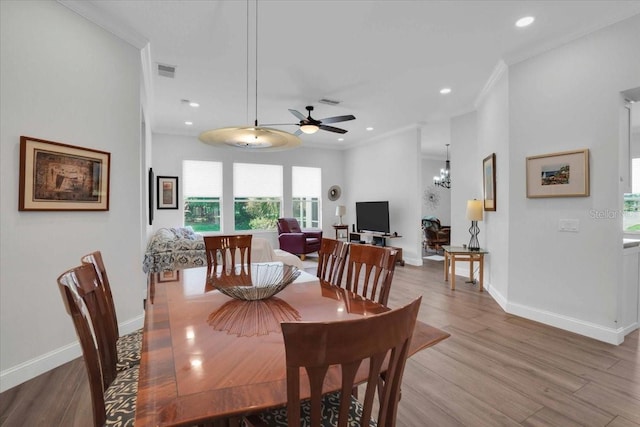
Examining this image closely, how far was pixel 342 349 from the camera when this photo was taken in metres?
0.61

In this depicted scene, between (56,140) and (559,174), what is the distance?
4639 mm

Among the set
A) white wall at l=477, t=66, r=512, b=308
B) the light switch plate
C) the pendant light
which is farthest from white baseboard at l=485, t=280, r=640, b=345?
the pendant light

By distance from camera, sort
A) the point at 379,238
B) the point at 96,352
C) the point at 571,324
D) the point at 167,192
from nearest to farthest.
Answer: the point at 96,352, the point at 571,324, the point at 167,192, the point at 379,238

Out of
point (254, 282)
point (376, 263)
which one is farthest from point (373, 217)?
point (254, 282)

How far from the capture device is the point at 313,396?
2.09 feet

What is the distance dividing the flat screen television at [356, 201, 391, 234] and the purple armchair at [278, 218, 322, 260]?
116cm

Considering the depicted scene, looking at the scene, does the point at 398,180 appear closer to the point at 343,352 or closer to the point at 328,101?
the point at 328,101

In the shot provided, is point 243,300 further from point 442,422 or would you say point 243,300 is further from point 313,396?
point 442,422

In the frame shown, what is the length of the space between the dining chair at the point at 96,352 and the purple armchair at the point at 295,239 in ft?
18.5

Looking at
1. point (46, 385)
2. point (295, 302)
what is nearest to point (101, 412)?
point (295, 302)

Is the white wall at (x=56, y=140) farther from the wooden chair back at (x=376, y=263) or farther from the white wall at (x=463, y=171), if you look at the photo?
the white wall at (x=463, y=171)

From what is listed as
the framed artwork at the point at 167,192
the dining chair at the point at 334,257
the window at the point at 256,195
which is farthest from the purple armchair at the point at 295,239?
the dining chair at the point at 334,257

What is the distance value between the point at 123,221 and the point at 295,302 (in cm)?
241

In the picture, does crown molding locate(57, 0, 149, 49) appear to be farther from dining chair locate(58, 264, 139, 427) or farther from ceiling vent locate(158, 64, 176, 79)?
dining chair locate(58, 264, 139, 427)
